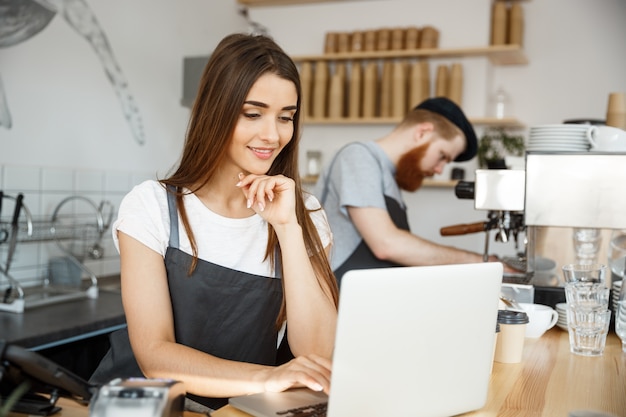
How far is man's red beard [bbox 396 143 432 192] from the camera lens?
2.72 metres

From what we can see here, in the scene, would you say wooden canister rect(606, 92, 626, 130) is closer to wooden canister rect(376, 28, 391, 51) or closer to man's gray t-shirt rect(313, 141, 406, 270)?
man's gray t-shirt rect(313, 141, 406, 270)

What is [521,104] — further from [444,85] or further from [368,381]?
[368,381]

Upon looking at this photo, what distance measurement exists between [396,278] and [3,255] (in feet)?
6.99

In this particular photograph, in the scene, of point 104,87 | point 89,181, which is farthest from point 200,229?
point 104,87

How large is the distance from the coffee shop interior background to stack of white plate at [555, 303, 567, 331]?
2.05m

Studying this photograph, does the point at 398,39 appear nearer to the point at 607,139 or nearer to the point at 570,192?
the point at 607,139

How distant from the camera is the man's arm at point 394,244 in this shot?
2.52 meters

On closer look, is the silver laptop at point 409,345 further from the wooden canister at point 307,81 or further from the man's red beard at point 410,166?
the wooden canister at point 307,81

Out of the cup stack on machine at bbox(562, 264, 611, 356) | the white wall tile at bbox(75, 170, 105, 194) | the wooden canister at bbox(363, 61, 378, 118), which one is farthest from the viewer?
the wooden canister at bbox(363, 61, 378, 118)

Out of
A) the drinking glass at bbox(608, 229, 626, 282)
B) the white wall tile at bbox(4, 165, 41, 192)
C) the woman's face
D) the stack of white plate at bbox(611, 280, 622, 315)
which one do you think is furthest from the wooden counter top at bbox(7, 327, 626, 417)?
the white wall tile at bbox(4, 165, 41, 192)

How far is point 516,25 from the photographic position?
4070 mm

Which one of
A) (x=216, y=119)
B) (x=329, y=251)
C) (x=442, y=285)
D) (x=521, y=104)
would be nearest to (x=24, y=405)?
(x=442, y=285)

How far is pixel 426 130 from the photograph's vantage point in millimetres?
2729

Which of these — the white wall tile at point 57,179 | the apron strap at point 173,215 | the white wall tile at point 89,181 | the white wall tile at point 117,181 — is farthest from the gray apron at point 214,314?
the white wall tile at point 117,181
